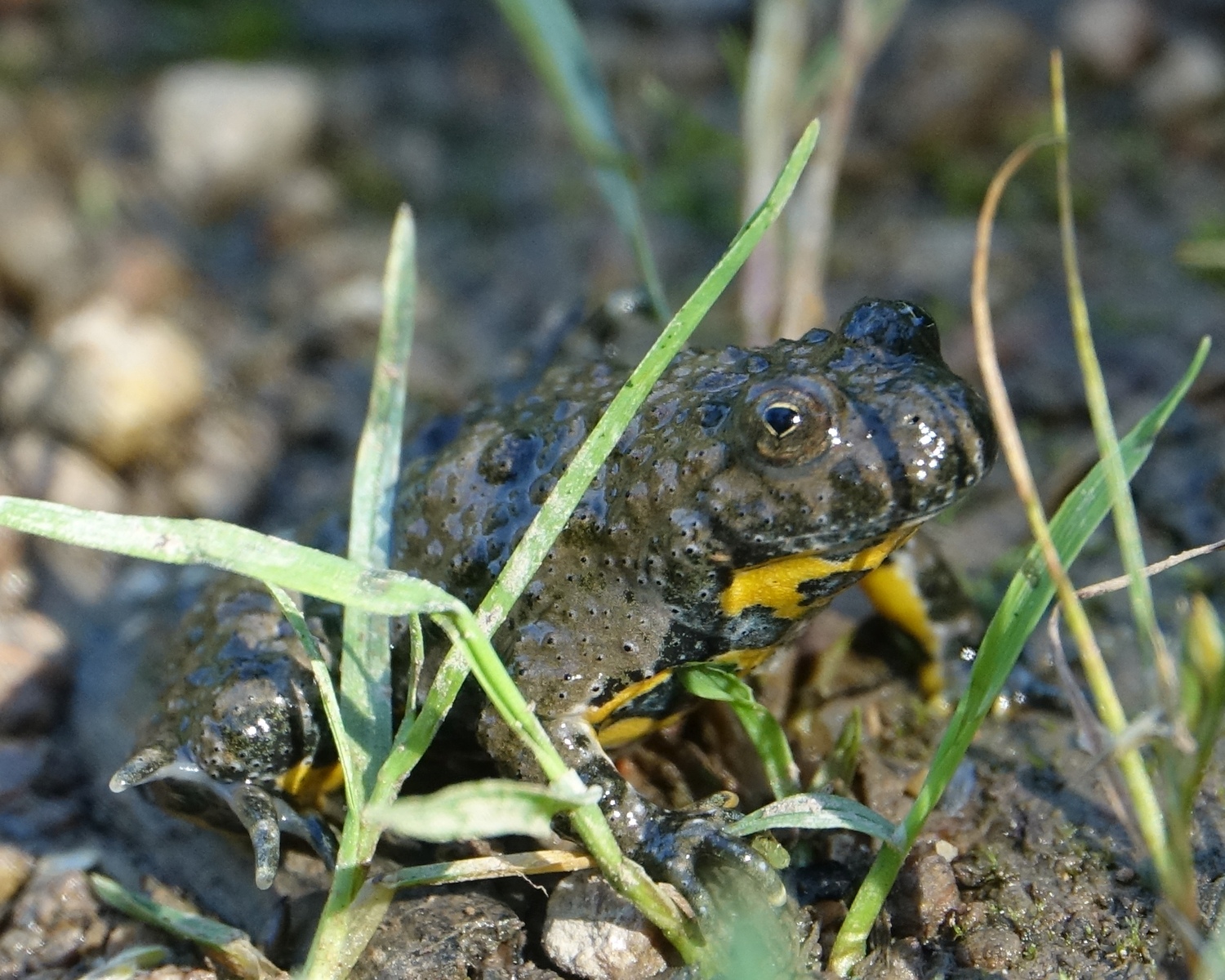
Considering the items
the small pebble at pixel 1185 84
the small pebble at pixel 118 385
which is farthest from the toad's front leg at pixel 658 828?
the small pebble at pixel 1185 84

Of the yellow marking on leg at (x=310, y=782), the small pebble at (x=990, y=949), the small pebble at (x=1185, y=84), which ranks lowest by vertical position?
the yellow marking on leg at (x=310, y=782)

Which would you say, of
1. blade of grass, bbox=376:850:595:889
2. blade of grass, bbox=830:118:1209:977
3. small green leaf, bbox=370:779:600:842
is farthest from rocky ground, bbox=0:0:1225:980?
small green leaf, bbox=370:779:600:842

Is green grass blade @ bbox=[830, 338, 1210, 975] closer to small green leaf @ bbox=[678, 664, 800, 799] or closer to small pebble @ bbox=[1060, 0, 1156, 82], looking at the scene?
small green leaf @ bbox=[678, 664, 800, 799]

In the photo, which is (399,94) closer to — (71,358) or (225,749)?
(71,358)

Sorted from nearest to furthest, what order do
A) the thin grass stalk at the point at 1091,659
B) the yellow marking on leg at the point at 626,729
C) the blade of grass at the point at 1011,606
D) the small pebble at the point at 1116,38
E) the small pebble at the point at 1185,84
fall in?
the thin grass stalk at the point at 1091,659 < the blade of grass at the point at 1011,606 < the yellow marking on leg at the point at 626,729 < the small pebble at the point at 1185,84 < the small pebble at the point at 1116,38

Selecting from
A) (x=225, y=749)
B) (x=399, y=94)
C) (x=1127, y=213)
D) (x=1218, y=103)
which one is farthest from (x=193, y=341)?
(x=1218, y=103)

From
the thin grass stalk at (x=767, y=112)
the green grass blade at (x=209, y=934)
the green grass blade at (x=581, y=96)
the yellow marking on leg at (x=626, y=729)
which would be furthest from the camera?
the thin grass stalk at (x=767, y=112)

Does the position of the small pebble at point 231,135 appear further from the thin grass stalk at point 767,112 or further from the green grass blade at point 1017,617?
the green grass blade at point 1017,617
